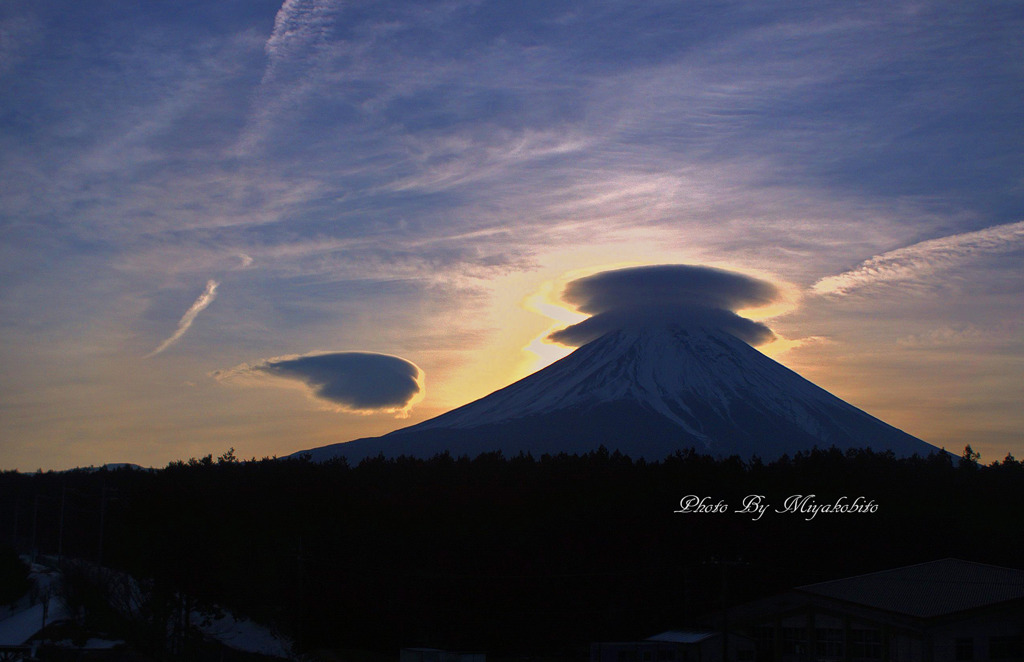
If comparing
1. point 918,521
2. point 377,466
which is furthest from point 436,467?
point 918,521

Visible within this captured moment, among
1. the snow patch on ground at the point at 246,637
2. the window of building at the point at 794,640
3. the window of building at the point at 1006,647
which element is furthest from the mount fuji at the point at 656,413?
the window of building at the point at 1006,647

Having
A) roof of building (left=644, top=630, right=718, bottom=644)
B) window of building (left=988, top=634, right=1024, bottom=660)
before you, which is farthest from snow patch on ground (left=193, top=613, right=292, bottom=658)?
window of building (left=988, top=634, right=1024, bottom=660)

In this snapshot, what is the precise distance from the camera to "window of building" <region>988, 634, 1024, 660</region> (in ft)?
129

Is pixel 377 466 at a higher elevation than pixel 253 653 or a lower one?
higher

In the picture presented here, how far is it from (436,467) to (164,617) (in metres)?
21.0

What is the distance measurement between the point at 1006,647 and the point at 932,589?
364 centimetres

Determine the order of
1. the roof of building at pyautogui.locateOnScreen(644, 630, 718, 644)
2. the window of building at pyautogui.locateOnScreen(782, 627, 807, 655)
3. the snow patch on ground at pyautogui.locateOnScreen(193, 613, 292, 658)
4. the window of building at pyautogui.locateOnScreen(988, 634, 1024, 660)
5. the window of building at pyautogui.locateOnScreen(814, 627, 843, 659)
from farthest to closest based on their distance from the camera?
the snow patch on ground at pyautogui.locateOnScreen(193, 613, 292, 658) < the window of building at pyautogui.locateOnScreen(782, 627, 807, 655) < the roof of building at pyautogui.locateOnScreen(644, 630, 718, 644) < the window of building at pyautogui.locateOnScreen(814, 627, 843, 659) < the window of building at pyautogui.locateOnScreen(988, 634, 1024, 660)

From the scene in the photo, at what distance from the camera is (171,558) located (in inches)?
2168

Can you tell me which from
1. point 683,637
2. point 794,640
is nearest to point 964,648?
point 794,640

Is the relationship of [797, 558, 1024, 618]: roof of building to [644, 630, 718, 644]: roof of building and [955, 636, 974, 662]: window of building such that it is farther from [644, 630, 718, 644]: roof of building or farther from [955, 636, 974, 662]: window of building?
[644, 630, 718, 644]: roof of building

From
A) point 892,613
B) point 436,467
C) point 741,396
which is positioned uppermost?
point 741,396

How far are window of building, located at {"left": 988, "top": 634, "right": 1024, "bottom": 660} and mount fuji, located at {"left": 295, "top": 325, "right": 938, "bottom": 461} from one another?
345ft

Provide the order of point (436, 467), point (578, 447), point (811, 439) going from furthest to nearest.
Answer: point (811, 439) → point (578, 447) → point (436, 467)

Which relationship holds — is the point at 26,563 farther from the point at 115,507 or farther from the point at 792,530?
the point at 792,530
